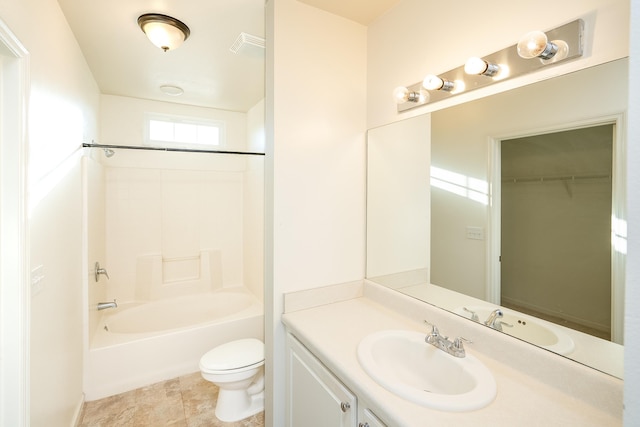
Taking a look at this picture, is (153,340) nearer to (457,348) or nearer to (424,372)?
(424,372)

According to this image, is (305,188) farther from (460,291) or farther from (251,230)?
(251,230)

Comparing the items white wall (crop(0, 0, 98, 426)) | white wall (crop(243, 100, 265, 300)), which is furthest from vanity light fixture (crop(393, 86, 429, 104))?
white wall (crop(243, 100, 265, 300))

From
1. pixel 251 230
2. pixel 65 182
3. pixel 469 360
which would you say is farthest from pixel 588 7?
pixel 251 230

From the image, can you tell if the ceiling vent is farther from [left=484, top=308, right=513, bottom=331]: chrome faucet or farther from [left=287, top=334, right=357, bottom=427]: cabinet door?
[left=484, top=308, right=513, bottom=331]: chrome faucet

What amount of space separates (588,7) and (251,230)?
3110mm

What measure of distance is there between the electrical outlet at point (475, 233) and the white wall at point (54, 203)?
6.43 ft

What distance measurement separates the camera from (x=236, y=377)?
1988 mm

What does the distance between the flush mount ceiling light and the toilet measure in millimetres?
2097

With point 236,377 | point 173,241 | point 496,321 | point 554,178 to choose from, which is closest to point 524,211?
point 554,178

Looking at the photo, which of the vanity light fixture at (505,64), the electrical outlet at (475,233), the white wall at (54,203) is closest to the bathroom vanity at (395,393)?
the electrical outlet at (475,233)

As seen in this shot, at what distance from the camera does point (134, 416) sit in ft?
6.81

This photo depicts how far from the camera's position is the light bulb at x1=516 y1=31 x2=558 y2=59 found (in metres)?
1.03

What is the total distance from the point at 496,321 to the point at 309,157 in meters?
1.22

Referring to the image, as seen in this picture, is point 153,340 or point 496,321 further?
point 153,340
